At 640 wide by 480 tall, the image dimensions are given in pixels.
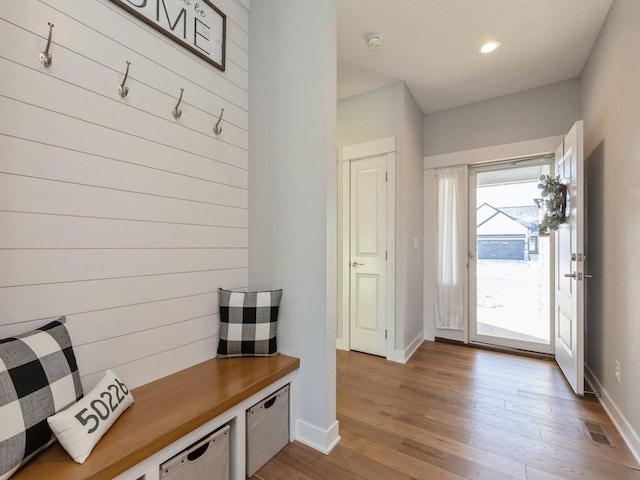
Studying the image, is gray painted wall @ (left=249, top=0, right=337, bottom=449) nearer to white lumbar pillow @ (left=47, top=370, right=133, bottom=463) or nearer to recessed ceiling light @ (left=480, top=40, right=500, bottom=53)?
white lumbar pillow @ (left=47, top=370, right=133, bottom=463)

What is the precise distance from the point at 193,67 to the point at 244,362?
5.63ft

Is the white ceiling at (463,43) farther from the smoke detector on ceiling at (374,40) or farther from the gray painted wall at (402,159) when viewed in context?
the gray painted wall at (402,159)

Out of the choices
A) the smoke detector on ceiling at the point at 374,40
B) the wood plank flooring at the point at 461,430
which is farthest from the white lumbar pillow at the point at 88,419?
the smoke detector on ceiling at the point at 374,40

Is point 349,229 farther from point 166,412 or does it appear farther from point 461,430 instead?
point 166,412

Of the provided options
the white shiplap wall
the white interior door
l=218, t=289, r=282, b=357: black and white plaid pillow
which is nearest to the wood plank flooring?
the white interior door

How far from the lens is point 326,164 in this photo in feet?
5.49

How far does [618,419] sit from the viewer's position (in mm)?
1867

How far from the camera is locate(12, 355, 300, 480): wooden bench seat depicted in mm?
922

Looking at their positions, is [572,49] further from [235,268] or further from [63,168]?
[63,168]

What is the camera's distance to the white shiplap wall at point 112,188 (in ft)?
3.59

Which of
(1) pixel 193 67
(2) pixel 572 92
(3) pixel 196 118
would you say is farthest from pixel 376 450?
(2) pixel 572 92

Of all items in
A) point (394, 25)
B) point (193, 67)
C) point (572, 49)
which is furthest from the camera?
point (572, 49)

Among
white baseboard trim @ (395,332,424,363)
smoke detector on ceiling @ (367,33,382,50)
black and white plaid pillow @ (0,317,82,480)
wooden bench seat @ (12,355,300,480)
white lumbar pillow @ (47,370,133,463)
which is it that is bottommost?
white baseboard trim @ (395,332,424,363)

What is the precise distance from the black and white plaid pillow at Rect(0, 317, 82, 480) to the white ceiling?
2.50 metres
